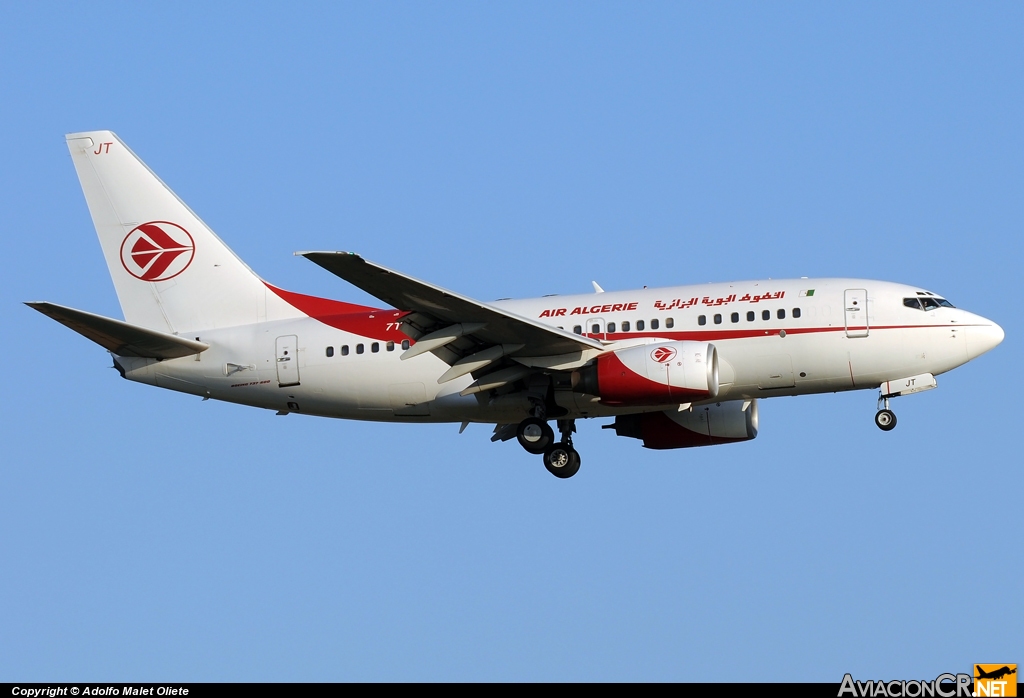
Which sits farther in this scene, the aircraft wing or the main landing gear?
the main landing gear

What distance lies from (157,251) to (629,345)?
14.3 meters

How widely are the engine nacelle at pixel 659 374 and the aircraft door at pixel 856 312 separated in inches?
136

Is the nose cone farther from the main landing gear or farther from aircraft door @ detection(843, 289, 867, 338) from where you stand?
the main landing gear

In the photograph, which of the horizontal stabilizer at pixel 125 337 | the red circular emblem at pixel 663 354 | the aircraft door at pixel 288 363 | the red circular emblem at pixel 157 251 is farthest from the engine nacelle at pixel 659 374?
the red circular emblem at pixel 157 251

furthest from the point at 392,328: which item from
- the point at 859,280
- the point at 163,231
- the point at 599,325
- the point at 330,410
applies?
the point at 859,280

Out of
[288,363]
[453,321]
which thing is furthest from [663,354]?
[288,363]

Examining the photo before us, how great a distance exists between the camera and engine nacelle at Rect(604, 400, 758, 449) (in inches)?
1606

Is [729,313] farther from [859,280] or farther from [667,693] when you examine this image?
[667,693]

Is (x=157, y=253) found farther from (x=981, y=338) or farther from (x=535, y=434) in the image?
(x=981, y=338)

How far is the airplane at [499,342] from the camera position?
36.2 m

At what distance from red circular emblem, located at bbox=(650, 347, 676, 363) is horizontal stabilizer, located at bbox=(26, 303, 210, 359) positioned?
1247 centimetres

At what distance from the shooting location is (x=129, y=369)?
4016 cm

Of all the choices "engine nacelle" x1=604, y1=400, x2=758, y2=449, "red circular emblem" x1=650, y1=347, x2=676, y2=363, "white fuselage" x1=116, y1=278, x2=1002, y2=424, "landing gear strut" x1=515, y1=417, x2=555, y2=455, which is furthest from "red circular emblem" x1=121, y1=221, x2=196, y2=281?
"red circular emblem" x1=650, y1=347, x2=676, y2=363

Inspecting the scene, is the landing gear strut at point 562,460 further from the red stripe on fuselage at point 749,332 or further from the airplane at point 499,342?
the red stripe on fuselage at point 749,332
